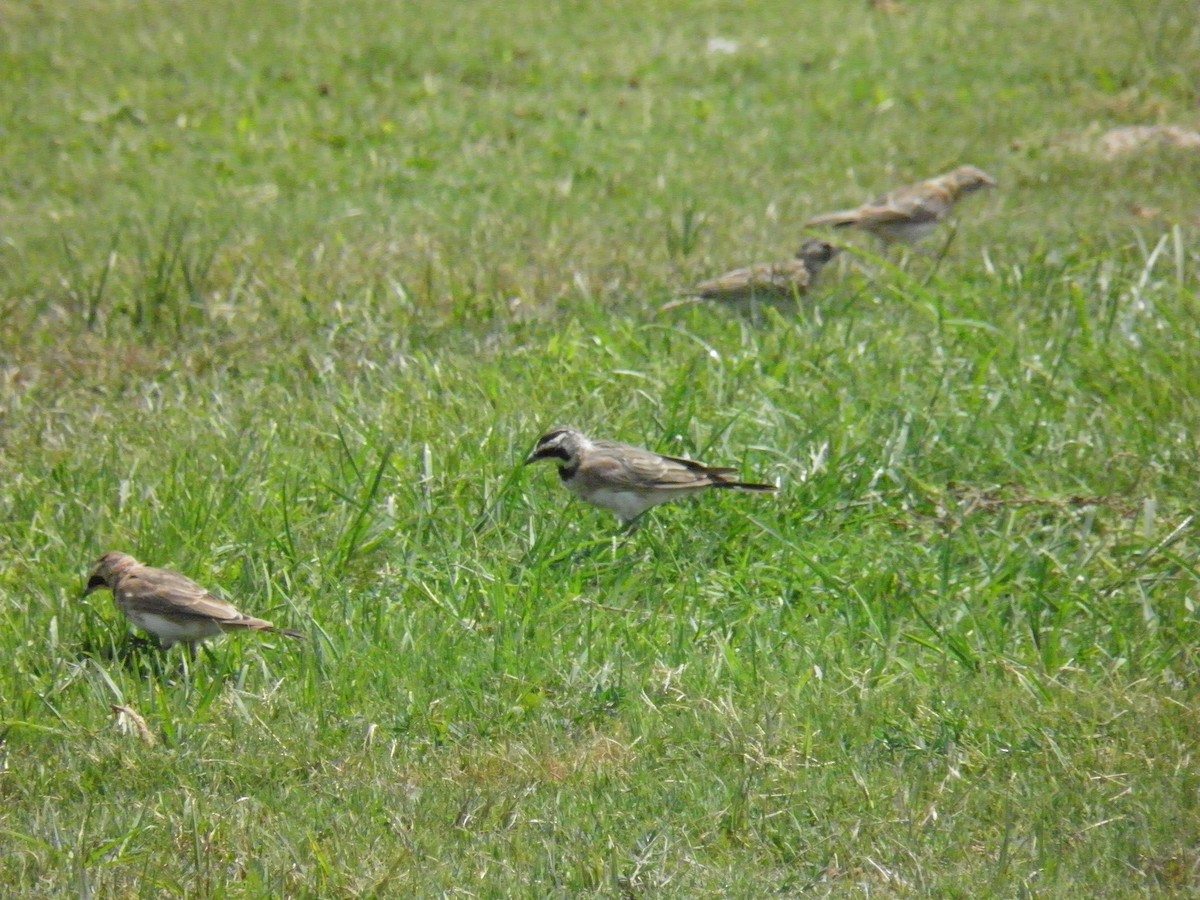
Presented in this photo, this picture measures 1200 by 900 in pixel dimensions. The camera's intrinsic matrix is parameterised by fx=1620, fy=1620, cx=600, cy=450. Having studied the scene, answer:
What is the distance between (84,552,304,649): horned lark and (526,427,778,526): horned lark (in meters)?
1.50

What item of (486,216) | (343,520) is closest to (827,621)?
(343,520)

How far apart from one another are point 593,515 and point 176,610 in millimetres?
2071

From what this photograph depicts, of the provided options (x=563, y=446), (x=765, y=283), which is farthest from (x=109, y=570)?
(x=765, y=283)

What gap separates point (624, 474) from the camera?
6.81 metres

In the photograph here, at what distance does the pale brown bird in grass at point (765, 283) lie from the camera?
9367 mm

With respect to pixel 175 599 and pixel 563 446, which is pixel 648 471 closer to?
pixel 563 446

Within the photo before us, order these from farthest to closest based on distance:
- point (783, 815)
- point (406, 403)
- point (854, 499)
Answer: point (406, 403), point (854, 499), point (783, 815)

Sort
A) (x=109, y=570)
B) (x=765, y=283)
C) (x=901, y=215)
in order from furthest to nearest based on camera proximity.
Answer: (x=901, y=215) < (x=765, y=283) < (x=109, y=570)

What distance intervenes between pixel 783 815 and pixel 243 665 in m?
2.19

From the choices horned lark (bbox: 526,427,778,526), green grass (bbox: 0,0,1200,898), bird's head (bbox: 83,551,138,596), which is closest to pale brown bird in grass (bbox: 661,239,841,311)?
green grass (bbox: 0,0,1200,898)

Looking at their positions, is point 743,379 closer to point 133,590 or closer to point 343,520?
point 343,520

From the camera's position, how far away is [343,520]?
6.94 m

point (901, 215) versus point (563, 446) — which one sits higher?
point (563, 446)

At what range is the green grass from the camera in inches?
194
